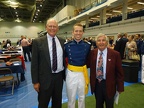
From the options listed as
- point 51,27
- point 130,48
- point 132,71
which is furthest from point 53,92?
point 130,48

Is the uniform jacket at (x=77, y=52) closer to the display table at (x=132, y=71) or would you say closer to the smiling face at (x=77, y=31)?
the smiling face at (x=77, y=31)

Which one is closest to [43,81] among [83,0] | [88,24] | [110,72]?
[110,72]

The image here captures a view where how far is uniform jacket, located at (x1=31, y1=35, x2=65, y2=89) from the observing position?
Result: 1852 millimetres

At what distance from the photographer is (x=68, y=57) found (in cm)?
205

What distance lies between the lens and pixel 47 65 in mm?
1871

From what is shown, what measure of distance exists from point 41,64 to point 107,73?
94 cm

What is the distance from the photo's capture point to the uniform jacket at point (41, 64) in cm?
185

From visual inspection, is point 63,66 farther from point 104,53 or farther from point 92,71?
point 104,53

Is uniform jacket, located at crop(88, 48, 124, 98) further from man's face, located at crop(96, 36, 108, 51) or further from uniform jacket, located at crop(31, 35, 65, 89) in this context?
uniform jacket, located at crop(31, 35, 65, 89)

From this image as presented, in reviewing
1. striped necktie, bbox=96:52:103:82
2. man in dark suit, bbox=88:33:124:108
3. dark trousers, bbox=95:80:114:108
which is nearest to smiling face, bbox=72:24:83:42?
man in dark suit, bbox=88:33:124:108

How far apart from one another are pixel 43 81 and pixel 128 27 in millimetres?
8049

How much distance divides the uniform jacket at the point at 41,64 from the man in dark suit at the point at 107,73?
2.14ft

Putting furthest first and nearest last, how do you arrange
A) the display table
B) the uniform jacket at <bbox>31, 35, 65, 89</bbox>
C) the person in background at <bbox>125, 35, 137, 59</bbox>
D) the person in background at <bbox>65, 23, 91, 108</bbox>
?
the person in background at <bbox>125, 35, 137, 59</bbox>, the display table, the person in background at <bbox>65, 23, 91, 108</bbox>, the uniform jacket at <bbox>31, 35, 65, 89</bbox>

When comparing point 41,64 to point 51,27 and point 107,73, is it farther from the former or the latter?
point 107,73
